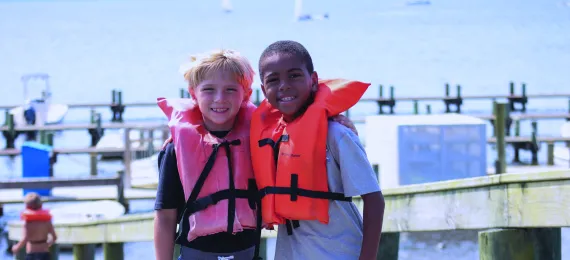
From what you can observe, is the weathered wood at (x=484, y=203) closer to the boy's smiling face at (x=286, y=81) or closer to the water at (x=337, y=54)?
the boy's smiling face at (x=286, y=81)

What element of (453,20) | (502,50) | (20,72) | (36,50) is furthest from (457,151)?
(453,20)

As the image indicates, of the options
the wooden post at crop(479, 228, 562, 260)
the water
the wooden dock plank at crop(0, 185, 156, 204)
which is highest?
the water

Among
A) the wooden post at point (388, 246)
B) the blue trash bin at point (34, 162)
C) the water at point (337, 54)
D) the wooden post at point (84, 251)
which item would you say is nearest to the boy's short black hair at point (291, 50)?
the wooden post at point (388, 246)

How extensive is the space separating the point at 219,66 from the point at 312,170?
506 millimetres

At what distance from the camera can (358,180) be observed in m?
3.17

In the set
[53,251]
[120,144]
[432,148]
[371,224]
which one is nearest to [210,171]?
[371,224]

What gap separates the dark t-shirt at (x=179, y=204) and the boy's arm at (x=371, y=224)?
474mm

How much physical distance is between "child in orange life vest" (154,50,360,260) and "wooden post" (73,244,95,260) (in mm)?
3483

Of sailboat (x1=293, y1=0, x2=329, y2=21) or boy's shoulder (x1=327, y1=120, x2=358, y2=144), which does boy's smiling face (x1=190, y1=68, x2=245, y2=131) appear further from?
sailboat (x1=293, y1=0, x2=329, y2=21)

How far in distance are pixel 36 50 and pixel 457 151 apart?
248 ft

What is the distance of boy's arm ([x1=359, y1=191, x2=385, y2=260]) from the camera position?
10.5 feet

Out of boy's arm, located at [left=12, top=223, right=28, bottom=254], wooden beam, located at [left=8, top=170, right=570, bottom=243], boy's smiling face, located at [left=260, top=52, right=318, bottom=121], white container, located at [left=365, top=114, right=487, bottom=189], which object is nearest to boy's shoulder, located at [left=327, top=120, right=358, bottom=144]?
boy's smiling face, located at [left=260, top=52, right=318, bottom=121]

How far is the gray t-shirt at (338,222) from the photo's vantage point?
320cm

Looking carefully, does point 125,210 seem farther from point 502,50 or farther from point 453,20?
point 453,20
